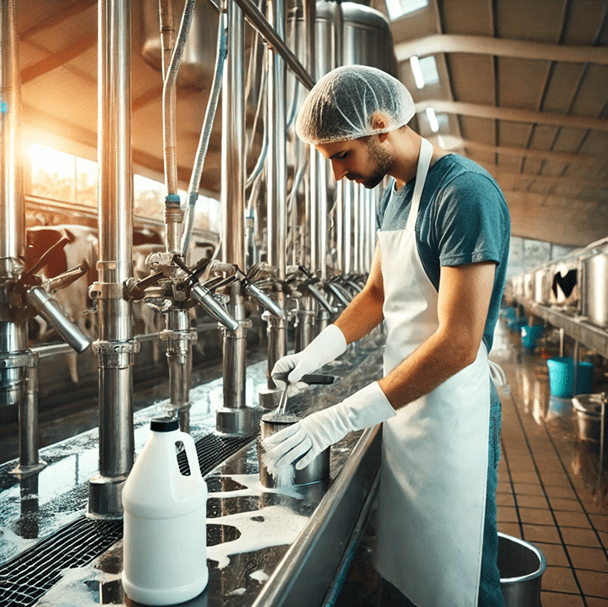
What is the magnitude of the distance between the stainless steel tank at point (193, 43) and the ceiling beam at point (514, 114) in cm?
807

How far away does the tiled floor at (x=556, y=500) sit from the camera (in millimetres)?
2207

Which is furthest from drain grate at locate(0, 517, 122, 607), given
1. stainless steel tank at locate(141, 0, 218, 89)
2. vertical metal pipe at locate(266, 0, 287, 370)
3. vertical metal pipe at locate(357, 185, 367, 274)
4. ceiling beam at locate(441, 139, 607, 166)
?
ceiling beam at locate(441, 139, 607, 166)

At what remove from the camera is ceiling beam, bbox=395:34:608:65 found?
6.70 metres

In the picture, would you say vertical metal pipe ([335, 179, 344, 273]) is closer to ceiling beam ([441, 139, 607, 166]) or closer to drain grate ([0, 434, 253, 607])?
drain grate ([0, 434, 253, 607])

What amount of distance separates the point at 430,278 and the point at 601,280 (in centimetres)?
283

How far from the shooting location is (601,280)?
3641 mm

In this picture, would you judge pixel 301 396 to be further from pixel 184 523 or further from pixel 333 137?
pixel 184 523

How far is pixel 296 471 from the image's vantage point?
128 centimetres

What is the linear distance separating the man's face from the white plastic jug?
0.81 metres

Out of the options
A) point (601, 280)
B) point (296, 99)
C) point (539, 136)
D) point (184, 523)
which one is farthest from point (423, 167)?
point (539, 136)

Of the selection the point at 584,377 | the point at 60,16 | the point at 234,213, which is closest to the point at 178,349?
the point at 234,213

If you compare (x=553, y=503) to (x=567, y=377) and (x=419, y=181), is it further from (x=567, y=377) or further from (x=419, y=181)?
(x=567, y=377)

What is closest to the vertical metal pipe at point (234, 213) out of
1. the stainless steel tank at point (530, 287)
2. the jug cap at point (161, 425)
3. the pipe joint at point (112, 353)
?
the pipe joint at point (112, 353)

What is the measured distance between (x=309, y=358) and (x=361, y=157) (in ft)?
1.83
